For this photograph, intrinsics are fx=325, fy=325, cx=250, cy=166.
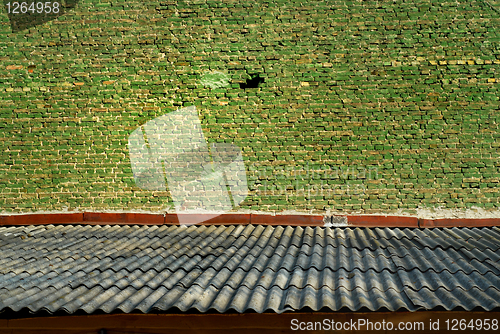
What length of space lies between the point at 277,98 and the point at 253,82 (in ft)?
1.62

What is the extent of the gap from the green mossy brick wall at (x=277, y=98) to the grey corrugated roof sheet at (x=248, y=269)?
2.36 feet

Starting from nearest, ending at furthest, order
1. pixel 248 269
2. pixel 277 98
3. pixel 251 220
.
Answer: pixel 248 269 < pixel 251 220 < pixel 277 98

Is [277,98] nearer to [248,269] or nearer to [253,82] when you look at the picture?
[253,82]

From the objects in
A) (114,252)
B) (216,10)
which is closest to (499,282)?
(114,252)

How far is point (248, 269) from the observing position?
347cm

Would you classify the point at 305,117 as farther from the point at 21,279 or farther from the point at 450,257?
the point at 21,279

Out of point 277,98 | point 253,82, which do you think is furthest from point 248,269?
point 253,82

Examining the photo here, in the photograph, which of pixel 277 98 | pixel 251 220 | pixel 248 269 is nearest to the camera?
pixel 248 269

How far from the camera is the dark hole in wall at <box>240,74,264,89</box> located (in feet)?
17.7

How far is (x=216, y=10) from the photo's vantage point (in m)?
5.45

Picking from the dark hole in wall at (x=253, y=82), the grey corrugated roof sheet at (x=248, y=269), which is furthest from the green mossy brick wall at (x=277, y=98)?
the grey corrugated roof sheet at (x=248, y=269)

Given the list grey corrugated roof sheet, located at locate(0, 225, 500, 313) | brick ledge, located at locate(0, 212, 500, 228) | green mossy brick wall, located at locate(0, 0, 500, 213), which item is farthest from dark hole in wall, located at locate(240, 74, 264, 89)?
grey corrugated roof sheet, located at locate(0, 225, 500, 313)

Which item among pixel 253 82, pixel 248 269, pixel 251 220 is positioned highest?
pixel 253 82

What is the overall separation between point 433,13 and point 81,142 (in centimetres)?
616
